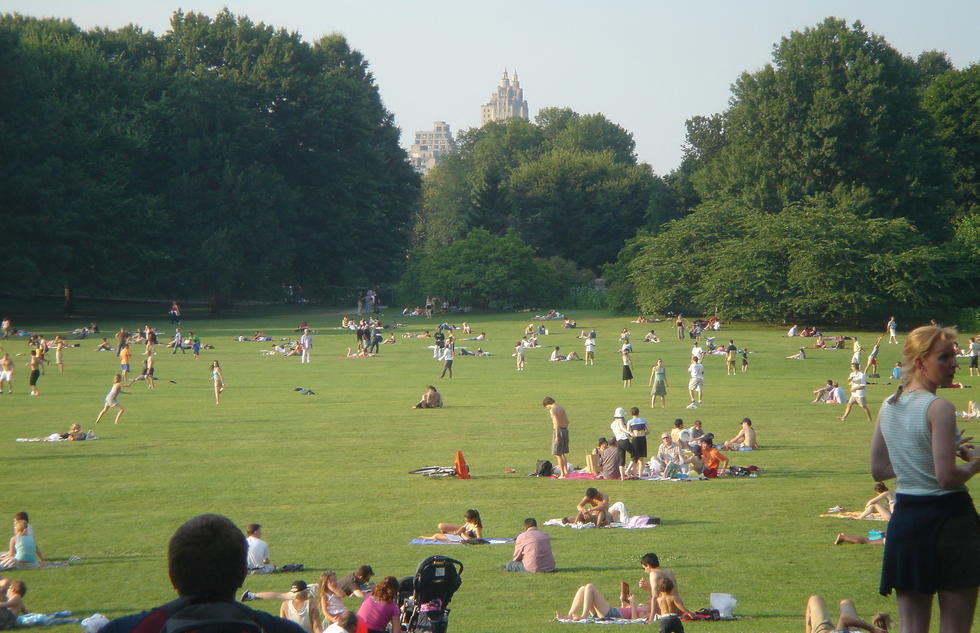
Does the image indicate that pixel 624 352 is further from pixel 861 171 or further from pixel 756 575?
pixel 861 171

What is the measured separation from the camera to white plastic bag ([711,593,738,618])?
9.59 metres

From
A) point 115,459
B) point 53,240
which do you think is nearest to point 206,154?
point 53,240

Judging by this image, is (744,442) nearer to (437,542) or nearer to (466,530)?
(466,530)

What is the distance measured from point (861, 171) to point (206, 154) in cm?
4738

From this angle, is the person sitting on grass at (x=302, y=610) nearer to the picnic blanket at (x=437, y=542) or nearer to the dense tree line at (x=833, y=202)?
the picnic blanket at (x=437, y=542)

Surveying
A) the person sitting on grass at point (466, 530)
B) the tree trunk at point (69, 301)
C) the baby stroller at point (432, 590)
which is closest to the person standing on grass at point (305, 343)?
the person sitting on grass at point (466, 530)

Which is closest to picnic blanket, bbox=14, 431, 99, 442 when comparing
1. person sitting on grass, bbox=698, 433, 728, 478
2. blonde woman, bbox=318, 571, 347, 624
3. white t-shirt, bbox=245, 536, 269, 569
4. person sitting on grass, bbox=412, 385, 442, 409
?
person sitting on grass, bbox=412, 385, 442, 409

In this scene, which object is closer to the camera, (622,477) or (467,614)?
(467,614)

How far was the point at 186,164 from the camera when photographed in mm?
68125

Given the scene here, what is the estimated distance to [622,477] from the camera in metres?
18.5

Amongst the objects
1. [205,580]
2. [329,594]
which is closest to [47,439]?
[329,594]

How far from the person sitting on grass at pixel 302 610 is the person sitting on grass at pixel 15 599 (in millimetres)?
→ 3009

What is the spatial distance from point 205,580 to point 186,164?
70139 millimetres

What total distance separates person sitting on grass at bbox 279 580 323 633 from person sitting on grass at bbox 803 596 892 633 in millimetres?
4782
